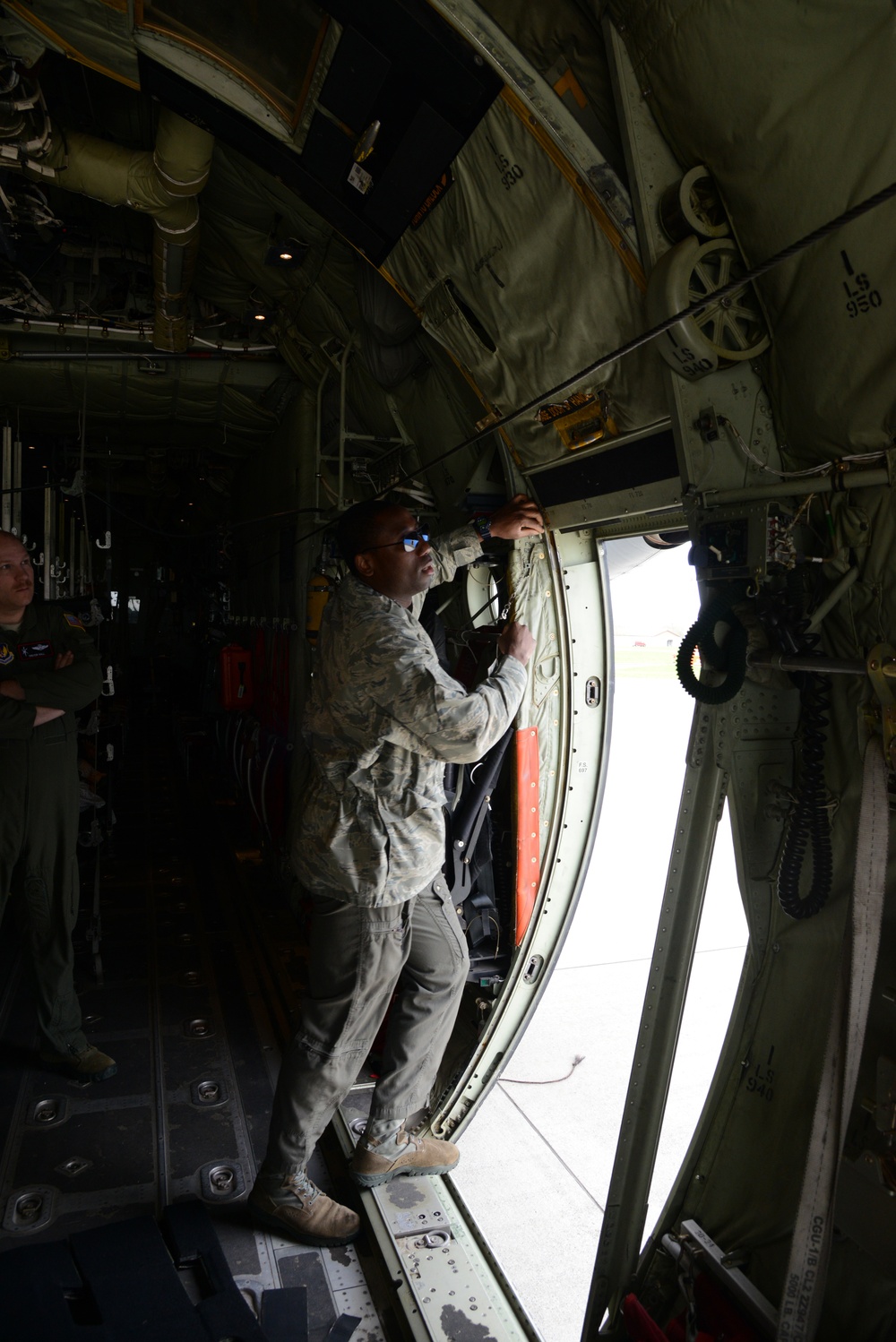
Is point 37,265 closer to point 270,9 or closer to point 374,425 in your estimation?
point 374,425

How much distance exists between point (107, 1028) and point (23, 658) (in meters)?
1.82

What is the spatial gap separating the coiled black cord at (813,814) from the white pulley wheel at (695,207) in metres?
1.00

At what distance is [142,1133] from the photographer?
321cm

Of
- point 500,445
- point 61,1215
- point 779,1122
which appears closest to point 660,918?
point 779,1122

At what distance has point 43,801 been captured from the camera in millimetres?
3467

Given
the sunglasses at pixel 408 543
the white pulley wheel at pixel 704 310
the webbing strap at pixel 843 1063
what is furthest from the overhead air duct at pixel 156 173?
the webbing strap at pixel 843 1063

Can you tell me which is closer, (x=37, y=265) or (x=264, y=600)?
(x=37, y=265)

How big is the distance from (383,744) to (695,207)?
1.72 metres

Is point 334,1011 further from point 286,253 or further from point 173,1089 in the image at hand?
point 286,253

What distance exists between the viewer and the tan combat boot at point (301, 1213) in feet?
8.91

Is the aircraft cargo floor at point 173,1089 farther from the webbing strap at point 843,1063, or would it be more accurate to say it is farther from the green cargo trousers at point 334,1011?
the webbing strap at point 843,1063

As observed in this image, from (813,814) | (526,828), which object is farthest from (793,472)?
(526,828)

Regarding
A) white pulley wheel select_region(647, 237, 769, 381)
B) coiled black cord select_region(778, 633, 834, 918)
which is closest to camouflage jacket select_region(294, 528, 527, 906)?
coiled black cord select_region(778, 633, 834, 918)

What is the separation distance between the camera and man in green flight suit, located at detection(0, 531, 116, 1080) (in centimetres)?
341
